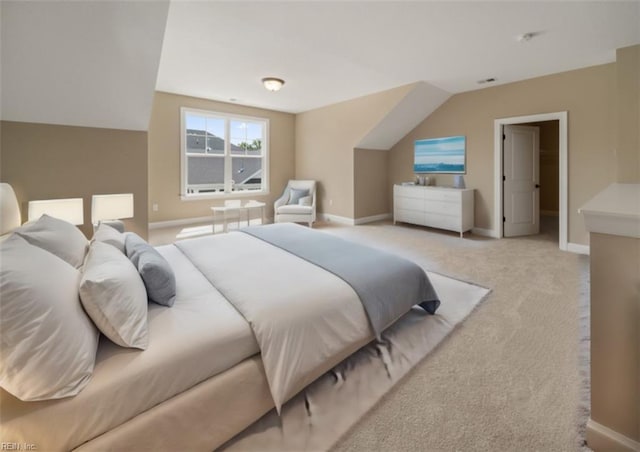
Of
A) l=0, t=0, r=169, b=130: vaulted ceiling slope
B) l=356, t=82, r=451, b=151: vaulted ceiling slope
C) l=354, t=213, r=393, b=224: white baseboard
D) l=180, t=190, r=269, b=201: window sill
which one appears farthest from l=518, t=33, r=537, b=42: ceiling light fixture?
l=180, t=190, r=269, b=201: window sill

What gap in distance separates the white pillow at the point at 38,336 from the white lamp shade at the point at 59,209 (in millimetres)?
2344

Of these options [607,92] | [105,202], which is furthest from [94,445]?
[607,92]

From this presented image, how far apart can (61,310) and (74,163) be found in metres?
3.14

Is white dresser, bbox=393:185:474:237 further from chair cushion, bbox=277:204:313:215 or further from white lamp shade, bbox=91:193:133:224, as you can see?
white lamp shade, bbox=91:193:133:224

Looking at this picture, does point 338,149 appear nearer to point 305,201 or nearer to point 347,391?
point 305,201

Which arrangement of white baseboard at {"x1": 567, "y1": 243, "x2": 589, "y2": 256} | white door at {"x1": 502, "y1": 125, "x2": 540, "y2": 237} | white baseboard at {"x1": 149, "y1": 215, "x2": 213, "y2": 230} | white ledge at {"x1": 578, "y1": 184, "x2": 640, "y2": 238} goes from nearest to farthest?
white ledge at {"x1": 578, "y1": 184, "x2": 640, "y2": 238}, white baseboard at {"x1": 567, "y1": 243, "x2": 589, "y2": 256}, white door at {"x1": 502, "y1": 125, "x2": 540, "y2": 237}, white baseboard at {"x1": 149, "y1": 215, "x2": 213, "y2": 230}

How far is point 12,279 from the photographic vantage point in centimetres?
97

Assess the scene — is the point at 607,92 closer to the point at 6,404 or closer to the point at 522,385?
the point at 522,385

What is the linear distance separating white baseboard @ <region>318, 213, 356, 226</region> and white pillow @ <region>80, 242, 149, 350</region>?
5321 mm

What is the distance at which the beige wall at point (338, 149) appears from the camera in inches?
230

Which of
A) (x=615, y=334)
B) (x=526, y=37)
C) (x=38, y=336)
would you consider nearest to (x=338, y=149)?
(x=526, y=37)

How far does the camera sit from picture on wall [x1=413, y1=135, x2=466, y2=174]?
219 inches

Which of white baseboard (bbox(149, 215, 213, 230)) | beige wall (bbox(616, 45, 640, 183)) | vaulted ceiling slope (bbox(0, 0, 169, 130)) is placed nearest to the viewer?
vaulted ceiling slope (bbox(0, 0, 169, 130))

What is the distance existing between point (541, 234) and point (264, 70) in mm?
5378
